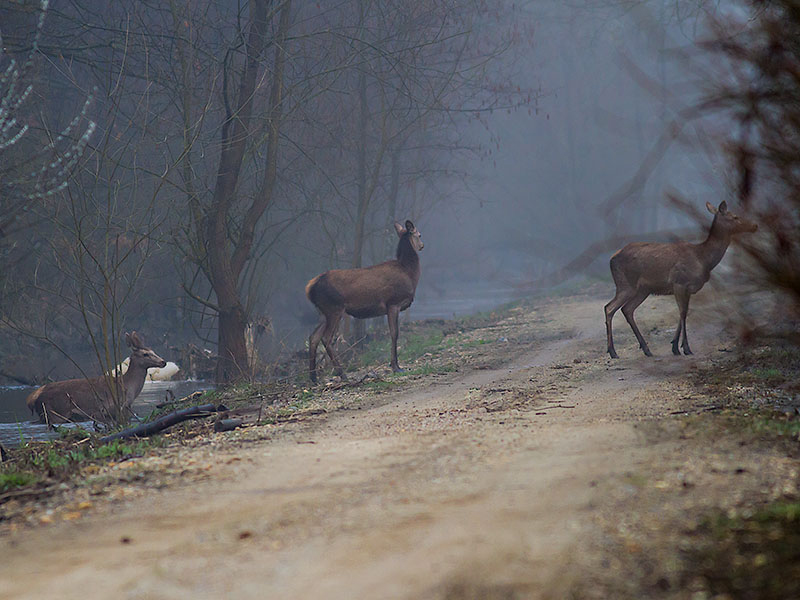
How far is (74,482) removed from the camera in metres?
5.97

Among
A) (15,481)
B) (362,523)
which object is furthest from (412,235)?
(362,523)

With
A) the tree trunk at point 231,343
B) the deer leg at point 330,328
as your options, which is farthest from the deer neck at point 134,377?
the deer leg at point 330,328

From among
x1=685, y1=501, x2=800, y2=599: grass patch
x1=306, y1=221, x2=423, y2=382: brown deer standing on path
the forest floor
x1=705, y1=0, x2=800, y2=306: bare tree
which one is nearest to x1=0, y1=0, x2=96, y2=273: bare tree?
x1=306, y1=221, x2=423, y2=382: brown deer standing on path

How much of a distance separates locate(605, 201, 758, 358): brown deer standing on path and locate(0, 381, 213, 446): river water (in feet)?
24.9

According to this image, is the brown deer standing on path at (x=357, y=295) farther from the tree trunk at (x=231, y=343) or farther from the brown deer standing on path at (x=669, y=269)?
the brown deer standing on path at (x=669, y=269)

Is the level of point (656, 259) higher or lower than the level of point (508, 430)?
higher

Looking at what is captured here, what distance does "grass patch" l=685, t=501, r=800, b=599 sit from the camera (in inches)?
136

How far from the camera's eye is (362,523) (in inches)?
179

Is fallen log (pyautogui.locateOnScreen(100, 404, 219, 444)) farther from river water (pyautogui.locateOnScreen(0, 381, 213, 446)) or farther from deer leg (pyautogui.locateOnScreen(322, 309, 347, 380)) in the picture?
deer leg (pyautogui.locateOnScreen(322, 309, 347, 380))

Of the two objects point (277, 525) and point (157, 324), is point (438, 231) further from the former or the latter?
point (277, 525)

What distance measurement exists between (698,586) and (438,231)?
6252 centimetres

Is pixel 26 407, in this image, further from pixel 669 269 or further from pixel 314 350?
pixel 669 269

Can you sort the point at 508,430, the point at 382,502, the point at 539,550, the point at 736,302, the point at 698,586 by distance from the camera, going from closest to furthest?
the point at 698,586 → the point at 539,550 → the point at 382,502 → the point at 736,302 → the point at 508,430

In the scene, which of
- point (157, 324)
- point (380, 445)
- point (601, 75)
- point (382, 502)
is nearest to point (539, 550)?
point (382, 502)
